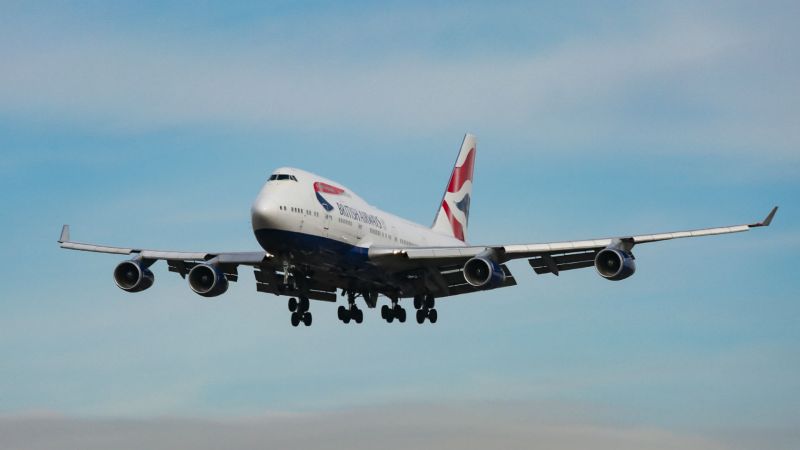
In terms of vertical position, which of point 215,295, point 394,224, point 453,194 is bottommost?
point 215,295

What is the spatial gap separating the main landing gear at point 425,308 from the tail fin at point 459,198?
36.0ft

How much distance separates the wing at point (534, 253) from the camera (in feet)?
192

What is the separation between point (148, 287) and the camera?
65625 mm

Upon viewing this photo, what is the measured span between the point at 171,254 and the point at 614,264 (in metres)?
23.4

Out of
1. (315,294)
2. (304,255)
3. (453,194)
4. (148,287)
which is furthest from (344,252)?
(453,194)

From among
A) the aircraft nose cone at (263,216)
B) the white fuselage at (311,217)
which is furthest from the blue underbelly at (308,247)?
the aircraft nose cone at (263,216)

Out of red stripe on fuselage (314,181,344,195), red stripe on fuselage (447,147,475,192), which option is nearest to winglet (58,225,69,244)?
red stripe on fuselage (314,181,344,195)

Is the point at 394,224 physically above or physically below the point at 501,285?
above

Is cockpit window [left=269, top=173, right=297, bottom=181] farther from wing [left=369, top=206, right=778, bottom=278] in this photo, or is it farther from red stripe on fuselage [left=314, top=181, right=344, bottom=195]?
wing [left=369, top=206, right=778, bottom=278]

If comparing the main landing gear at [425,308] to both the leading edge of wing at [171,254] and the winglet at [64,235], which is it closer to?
the leading edge of wing at [171,254]

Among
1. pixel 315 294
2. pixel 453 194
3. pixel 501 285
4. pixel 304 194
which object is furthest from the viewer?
pixel 453 194

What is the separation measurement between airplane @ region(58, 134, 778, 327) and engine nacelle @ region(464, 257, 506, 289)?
54mm

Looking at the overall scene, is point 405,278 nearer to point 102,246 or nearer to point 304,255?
point 304,255

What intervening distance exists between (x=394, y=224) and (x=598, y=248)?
12.0 m
